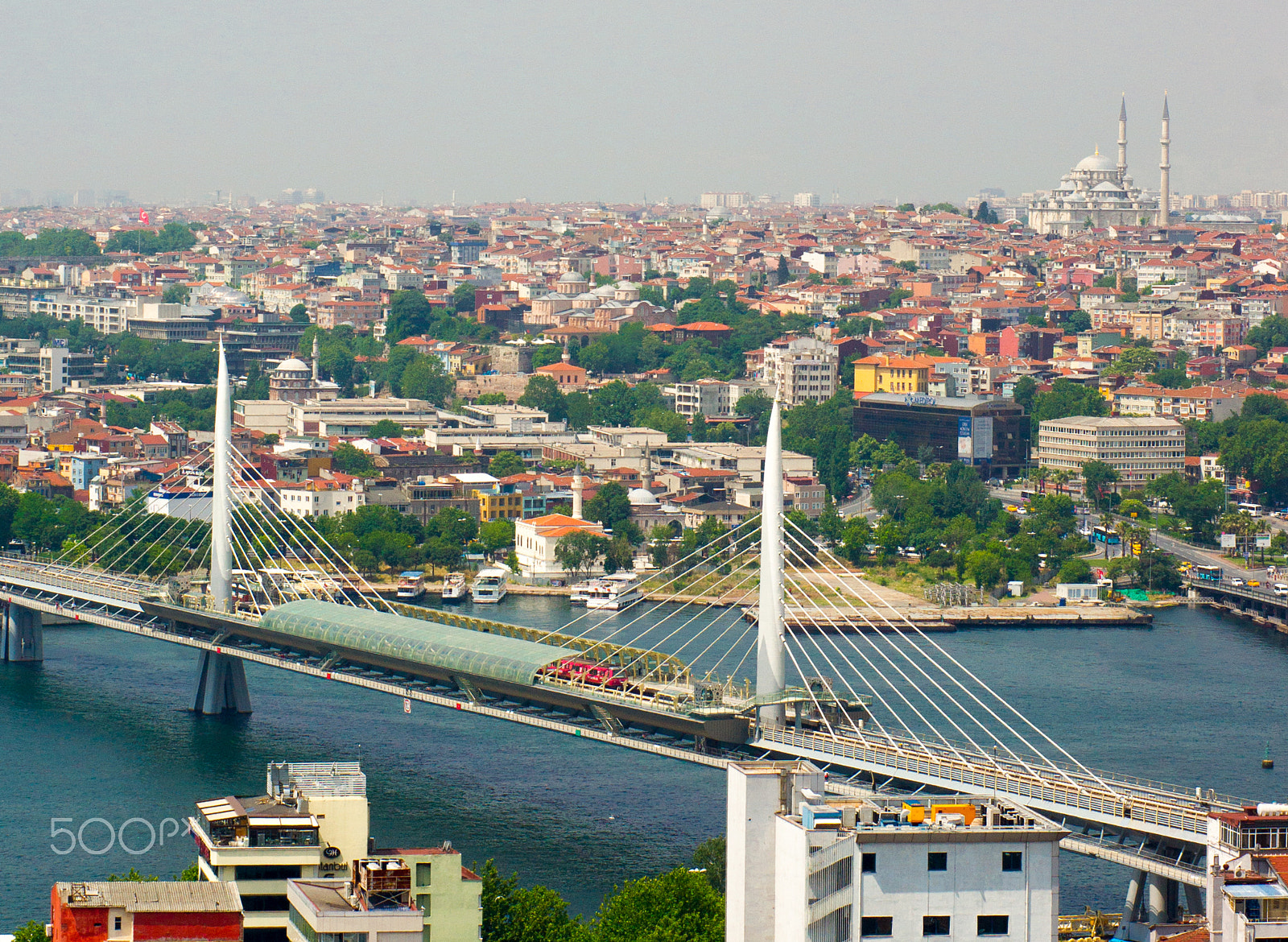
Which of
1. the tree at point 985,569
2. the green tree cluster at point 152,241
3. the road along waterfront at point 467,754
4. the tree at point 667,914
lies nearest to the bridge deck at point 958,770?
the road along waterfront at point 467,754

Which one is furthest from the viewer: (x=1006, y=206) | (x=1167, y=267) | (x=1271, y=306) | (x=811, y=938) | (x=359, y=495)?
(x=1006, y=206)

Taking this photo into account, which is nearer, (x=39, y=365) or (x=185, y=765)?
(x=185, y=765)

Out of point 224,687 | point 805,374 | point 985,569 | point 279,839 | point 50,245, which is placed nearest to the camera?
point 279,839

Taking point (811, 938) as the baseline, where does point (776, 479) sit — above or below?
above

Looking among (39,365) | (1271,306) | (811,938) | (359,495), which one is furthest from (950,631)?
(1271,306)

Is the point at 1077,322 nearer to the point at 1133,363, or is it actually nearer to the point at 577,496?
the point at 1133,363

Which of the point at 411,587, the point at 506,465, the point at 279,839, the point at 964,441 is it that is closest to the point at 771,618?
the point at 279,839

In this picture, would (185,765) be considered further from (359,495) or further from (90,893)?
(359,495)
